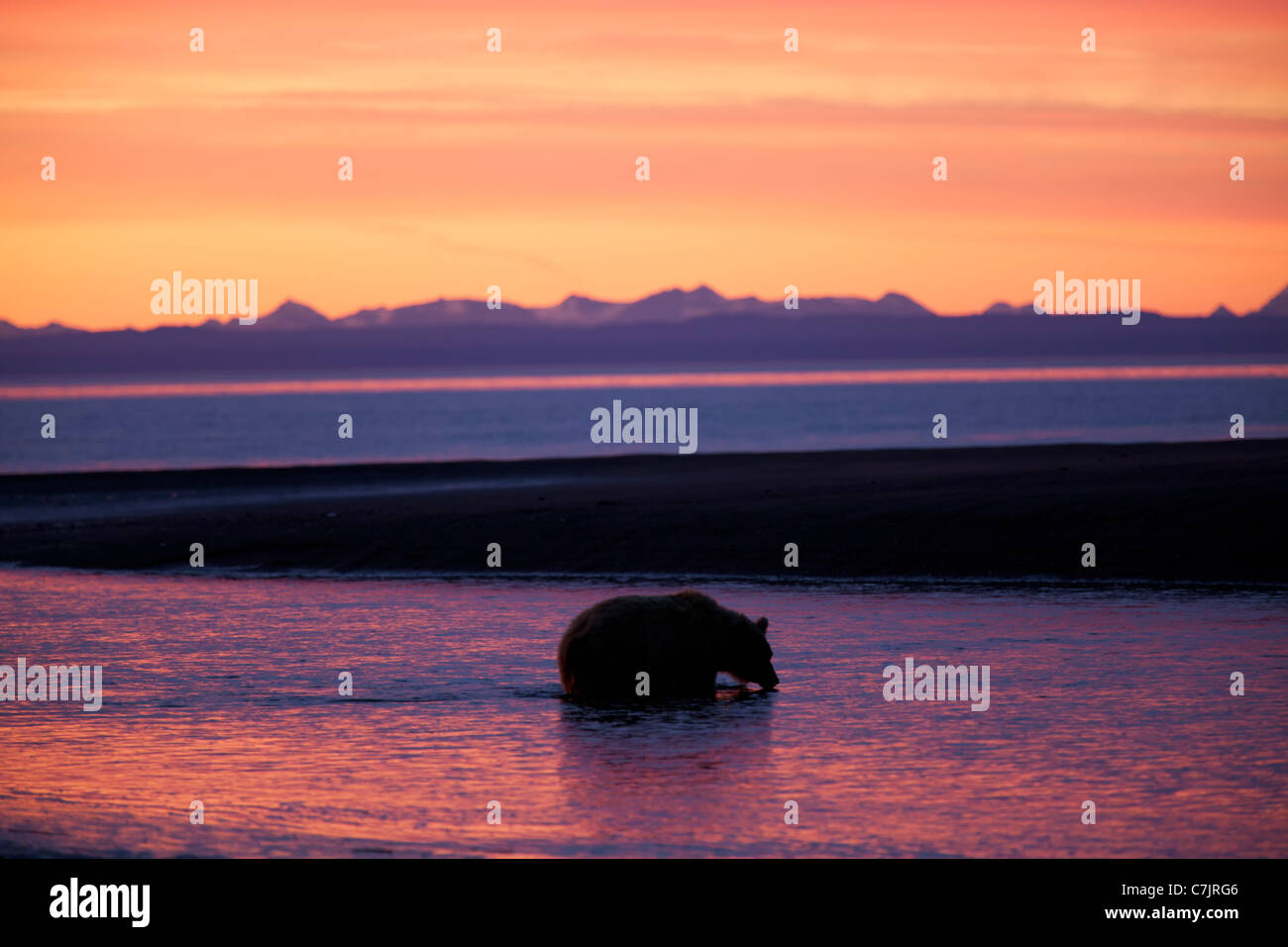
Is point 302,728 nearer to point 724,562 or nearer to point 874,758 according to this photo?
point 874,758

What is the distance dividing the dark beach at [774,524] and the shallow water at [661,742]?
365cm

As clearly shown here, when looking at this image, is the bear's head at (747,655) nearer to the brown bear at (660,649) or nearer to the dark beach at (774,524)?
the brown bear at (660,649)

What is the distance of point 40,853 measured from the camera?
11.2 metres

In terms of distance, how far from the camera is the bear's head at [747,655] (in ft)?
56.3

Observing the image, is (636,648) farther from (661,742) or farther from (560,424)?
(560,424)

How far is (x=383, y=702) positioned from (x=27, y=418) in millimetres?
117107

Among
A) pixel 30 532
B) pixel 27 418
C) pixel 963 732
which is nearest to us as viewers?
pixel 963 732

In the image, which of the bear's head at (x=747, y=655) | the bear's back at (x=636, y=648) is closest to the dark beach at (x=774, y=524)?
the bear's head at (x=747, y=655)

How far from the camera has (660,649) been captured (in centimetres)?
1688

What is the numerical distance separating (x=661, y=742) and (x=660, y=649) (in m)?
2.23

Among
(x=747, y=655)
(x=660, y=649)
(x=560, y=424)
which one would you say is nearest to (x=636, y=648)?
(x=660, y=649)

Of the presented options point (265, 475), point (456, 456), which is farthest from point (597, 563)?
point (456, 456)
